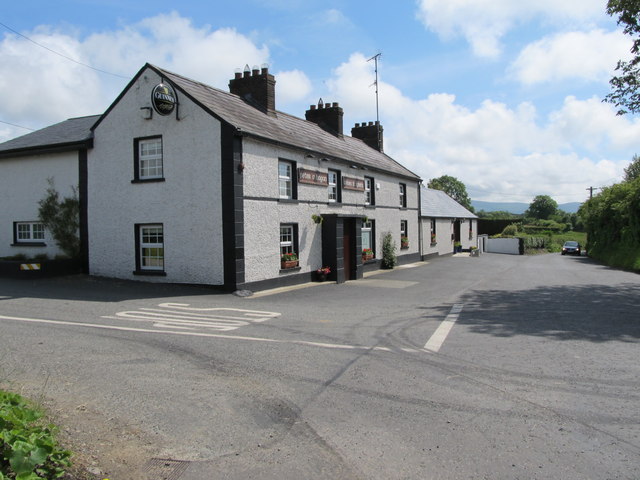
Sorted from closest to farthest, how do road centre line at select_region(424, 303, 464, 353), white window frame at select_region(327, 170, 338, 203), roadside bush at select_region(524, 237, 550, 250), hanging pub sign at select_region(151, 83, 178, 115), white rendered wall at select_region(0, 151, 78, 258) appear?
road centre line at select_region(424, 303, 464, 353)
hanging pub sign at select_region(151, 83, 178, 115)
white rendered wall at select_region(0, 151, 78, 258)
white window frame at select_region(327, 170, 338, 203)
roadside bush at select_region(524, 237, 550, 250)

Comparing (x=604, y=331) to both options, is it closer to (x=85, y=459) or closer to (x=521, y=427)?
(x=521, y=427)

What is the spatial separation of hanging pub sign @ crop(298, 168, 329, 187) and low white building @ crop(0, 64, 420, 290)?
0.13 feet

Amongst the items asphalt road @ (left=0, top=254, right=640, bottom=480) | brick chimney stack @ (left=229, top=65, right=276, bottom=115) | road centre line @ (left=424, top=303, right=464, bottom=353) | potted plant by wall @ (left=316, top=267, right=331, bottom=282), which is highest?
brick chimney stack @ (left=229, top=65, right=276, bottom=115)

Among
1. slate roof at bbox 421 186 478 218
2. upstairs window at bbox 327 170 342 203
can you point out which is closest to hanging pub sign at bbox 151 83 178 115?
upstairs window at bbox 327 170 342 203

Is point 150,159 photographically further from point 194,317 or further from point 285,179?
point 194,317

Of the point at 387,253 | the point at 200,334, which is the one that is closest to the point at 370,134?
the point at 387,253

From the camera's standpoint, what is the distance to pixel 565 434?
177 inches

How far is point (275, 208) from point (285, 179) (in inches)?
59.0

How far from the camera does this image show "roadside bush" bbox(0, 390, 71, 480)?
3.06m

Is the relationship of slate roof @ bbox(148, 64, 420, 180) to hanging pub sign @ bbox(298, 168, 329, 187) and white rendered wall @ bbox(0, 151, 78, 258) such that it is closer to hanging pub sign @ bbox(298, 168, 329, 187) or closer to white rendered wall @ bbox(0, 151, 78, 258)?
hanging pub sign @ bbox(298, 168, 329, 187)

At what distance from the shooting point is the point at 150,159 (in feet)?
53.0

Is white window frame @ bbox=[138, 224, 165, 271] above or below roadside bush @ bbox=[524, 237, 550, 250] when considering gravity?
above

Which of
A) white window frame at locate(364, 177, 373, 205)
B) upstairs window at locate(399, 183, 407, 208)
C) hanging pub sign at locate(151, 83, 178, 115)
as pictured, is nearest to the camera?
hanging pub sign at locate(151, 83, 178, 115)

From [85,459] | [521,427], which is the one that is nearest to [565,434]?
[521,427]
